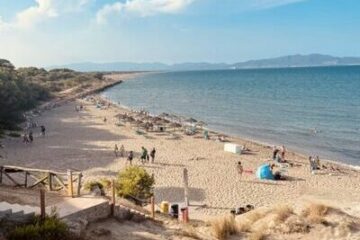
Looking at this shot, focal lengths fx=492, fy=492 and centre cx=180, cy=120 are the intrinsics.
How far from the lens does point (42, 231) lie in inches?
356

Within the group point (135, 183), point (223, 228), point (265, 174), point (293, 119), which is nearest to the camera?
point (223, 228)

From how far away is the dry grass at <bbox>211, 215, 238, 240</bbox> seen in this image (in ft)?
39.7

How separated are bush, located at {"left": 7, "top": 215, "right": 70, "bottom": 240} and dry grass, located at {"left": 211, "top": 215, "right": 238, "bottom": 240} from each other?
416cm

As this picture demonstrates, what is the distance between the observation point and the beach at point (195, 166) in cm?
2365

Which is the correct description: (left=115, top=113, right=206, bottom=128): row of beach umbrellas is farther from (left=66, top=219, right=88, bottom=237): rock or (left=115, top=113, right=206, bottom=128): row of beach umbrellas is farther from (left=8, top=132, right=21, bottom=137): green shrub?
(left=66, top=219, right=88, bottom=237): rock

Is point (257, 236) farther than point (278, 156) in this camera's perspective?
No

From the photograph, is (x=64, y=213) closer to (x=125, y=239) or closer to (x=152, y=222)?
(x=125, y=239)

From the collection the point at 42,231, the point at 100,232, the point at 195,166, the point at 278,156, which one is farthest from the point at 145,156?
the point at 42,231

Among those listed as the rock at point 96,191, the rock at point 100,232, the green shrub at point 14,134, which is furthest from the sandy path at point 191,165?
the rock at point 100,232

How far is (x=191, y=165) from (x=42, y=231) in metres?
23.1

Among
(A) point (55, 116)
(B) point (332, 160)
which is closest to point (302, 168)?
(B) point (332, 160)

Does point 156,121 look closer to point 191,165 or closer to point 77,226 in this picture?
point 191,165

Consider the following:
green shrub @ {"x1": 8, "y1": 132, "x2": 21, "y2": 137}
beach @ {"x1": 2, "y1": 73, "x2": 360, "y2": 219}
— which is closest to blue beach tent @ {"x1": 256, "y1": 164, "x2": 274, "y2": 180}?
beach @ {"x1": 2, "y1": 73, "x2": 360, "y2": 219}

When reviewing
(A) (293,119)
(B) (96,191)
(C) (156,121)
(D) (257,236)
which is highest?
(B) (96,191)
